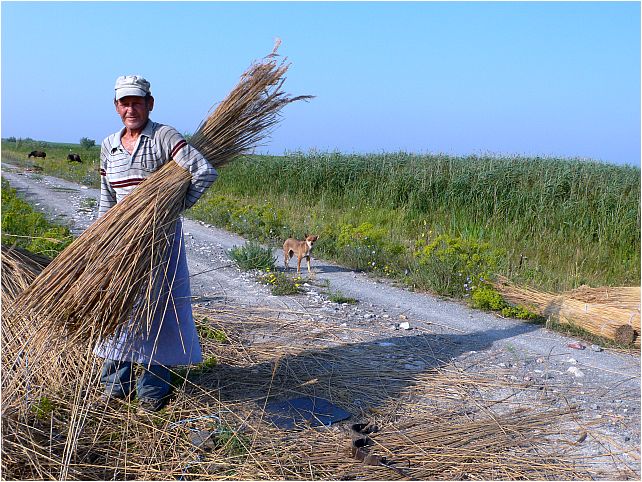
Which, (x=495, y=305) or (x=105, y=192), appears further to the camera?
(x=495, y=305)

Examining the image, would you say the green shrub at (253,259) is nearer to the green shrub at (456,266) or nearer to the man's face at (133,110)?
the green shrub at (456,266)

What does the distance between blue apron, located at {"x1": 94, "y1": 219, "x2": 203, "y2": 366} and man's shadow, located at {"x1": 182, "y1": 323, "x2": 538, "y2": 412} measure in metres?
0.38

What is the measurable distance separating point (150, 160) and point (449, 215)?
879 centimetres

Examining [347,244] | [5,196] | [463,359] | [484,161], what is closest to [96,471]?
[463,359]

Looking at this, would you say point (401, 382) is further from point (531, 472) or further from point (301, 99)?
point (301, 99)

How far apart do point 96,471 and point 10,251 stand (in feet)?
4.82

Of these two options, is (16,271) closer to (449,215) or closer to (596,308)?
(596,308)

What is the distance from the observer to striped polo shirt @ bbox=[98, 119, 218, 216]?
3.36 meters

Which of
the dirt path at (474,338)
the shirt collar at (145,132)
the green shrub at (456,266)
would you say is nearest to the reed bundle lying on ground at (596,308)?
the dirt path at (474,338)

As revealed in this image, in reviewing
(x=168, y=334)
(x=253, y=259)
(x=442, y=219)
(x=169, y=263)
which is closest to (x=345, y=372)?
(x=168, y=334)

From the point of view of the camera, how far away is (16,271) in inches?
142

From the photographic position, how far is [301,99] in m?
3.71

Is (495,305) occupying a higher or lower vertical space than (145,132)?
lower

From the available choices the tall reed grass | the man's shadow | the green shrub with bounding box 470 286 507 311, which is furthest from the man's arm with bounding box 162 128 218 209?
the tall reed grass
